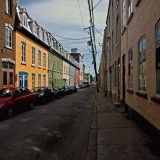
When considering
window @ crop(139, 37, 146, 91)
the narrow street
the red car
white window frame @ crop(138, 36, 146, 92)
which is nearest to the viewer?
the narrow street

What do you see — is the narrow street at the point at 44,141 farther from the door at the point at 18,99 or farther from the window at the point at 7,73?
the window at the point at 7,73

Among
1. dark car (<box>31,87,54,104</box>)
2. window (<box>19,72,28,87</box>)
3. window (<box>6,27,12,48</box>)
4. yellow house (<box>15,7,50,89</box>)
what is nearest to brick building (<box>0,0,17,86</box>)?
window (<box>6,27,12,48</box>)

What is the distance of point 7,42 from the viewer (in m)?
17.9

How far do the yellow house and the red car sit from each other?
24.5 feet

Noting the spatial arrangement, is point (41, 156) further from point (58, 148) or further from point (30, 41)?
point (30, 41)

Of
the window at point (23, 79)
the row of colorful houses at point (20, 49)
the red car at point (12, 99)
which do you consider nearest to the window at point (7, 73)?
the row of colorful houses at point (20, 49)

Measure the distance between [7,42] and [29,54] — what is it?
16.9 ft

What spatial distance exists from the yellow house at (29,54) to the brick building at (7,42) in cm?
82

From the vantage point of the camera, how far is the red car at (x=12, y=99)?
32.2ft

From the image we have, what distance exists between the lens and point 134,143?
17.8ft

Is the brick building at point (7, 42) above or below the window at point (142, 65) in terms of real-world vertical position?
above

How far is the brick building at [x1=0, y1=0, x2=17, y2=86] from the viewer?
16.8 meters

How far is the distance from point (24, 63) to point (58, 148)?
1719 cm

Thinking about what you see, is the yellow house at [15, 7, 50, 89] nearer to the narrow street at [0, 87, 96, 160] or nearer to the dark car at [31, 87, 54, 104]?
the dark car at [31, 87, 54, 104]
